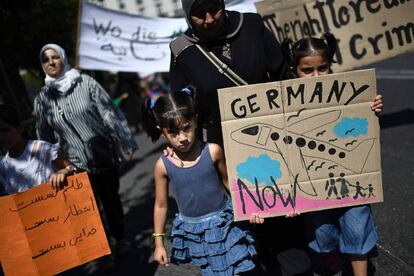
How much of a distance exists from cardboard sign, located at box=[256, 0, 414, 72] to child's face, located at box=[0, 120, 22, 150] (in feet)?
11.3

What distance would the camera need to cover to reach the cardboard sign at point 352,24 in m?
4.56

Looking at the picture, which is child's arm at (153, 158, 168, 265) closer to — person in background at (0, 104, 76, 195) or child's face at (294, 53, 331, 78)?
person in background at (0, 104, 76, 195)

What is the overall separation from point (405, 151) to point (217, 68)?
2.99 m

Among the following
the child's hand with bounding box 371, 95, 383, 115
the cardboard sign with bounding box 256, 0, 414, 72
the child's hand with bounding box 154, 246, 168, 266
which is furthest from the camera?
the cardboard sign with bounding box 256, 0, 414, 72

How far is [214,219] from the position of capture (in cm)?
222

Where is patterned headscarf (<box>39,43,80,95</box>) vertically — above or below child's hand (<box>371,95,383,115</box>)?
above

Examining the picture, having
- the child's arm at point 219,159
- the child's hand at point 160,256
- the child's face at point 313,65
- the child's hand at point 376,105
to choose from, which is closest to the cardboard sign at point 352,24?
the child's face at point 313,65

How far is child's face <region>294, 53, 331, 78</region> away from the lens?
2.22 meters

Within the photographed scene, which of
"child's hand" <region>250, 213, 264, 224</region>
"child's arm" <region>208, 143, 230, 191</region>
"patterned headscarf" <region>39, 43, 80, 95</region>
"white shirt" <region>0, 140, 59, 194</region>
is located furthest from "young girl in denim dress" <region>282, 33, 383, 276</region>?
"patterned headscarf" <region>39, 43, 80, 95</region>

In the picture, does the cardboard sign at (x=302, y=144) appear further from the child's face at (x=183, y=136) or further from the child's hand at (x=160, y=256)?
the child's hand at (x=160, y=256)

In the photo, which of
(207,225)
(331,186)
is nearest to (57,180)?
(207,225)

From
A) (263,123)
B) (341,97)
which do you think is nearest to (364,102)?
(341,97)

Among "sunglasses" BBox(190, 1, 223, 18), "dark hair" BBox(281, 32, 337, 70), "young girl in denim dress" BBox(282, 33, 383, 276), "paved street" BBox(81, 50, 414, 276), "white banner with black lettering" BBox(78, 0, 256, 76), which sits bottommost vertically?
"paved street" BBox(81, 50, 414, 276)

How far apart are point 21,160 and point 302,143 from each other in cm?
161
